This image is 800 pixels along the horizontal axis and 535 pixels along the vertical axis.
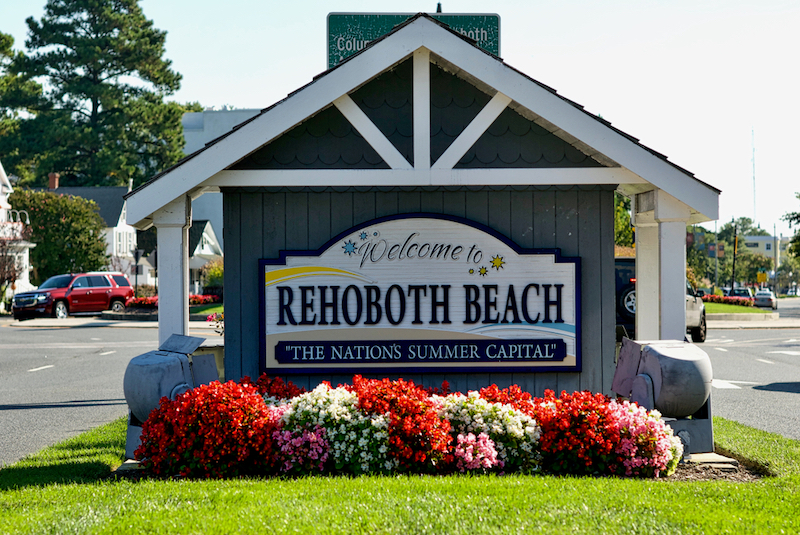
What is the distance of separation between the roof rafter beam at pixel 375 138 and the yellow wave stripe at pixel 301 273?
123 centimetres

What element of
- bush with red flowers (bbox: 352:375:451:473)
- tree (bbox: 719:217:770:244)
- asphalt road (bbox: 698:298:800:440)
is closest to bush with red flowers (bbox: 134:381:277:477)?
bush with red flowers (bbox: 352:375:451:473)

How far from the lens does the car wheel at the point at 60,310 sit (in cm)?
3094

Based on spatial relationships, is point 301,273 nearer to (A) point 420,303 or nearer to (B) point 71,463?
(A) point 420,303

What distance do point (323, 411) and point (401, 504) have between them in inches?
54.1

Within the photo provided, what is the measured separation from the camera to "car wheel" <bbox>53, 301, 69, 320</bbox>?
3094cm

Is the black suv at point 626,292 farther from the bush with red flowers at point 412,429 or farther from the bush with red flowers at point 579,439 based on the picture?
the bush with red flowers at point 412,429

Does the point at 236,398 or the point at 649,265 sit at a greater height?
the point at 649,265

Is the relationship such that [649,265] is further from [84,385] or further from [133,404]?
[84,385]

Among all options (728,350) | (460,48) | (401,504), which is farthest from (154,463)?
(728,350)

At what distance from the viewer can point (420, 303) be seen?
25.2 feet

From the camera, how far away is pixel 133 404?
643 cm

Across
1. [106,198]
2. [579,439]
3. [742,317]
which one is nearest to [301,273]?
[579,439]

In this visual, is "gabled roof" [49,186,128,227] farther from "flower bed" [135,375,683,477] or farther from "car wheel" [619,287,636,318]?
"flower bed" [135,375,683,477]

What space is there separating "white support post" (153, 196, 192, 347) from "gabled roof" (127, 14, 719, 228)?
0.62ft
